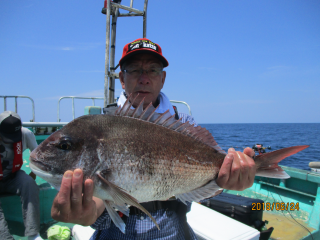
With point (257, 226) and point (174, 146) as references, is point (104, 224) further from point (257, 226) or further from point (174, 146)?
point (257, 226)

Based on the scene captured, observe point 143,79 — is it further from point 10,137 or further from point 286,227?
point 286,227

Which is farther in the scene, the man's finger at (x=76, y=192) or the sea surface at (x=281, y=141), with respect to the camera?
the sea surface at (x=281, y=141)

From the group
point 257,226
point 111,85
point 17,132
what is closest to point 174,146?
point 257,226

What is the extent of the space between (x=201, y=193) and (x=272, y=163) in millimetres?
697

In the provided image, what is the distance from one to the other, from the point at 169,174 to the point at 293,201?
5.87 metres

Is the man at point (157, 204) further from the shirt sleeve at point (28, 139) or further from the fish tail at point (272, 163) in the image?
the shirt sleeve at point (28, 139)

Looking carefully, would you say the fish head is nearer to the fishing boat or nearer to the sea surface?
the sea surface

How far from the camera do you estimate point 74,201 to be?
1520 millimetres

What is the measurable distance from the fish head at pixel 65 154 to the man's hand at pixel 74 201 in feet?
0.19

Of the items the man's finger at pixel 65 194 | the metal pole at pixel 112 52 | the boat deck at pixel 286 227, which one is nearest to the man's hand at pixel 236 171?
the man's finger at pixel 65 194

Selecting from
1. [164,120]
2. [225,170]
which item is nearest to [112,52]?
[164,120]

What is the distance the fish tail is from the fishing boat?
53.0 inches

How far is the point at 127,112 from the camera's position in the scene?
170 cm

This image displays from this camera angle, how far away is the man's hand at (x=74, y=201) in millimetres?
1411
